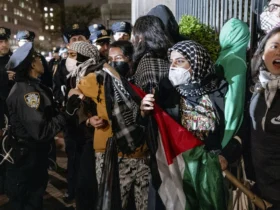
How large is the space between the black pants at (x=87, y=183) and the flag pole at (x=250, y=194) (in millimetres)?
1623

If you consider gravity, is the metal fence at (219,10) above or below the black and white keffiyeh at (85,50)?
above

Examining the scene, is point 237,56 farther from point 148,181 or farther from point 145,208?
point 145,208

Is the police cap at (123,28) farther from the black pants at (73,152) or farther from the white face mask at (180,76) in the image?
the white face mask at (180,76)

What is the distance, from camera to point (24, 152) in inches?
148

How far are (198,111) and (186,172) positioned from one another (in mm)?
489

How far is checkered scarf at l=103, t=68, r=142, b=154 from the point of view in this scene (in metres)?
3.19

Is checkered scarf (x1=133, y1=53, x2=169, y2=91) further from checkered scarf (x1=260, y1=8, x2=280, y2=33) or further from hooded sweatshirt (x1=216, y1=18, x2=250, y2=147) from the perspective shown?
checkered scarf (x1=260, y1=8, x2=280, y2=33)

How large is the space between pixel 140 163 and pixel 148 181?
0.63ft

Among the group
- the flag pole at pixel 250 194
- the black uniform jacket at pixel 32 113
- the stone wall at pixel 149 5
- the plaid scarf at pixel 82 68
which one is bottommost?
the flag pole at pixel 250 194

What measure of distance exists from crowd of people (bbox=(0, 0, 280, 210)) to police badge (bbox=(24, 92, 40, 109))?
0.01 metres

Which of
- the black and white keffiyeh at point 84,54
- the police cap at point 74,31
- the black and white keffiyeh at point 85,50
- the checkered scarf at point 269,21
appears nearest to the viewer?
the checkered scarf at point 269,21

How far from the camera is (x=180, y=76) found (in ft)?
9.75

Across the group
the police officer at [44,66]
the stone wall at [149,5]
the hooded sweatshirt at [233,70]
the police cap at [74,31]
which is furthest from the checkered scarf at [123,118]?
the stone wall at [149,5]

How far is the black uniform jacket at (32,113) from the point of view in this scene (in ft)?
11.9
